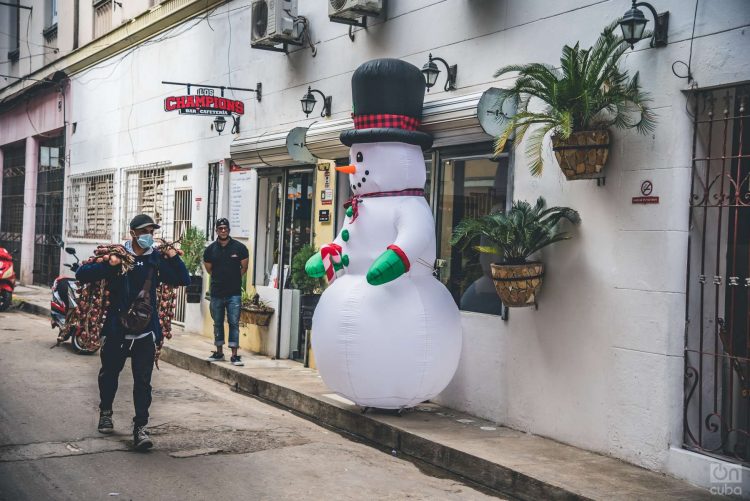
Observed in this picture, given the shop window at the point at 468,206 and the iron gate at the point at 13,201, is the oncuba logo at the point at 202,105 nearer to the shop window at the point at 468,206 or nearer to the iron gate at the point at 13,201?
the shop window at the point at 468,206

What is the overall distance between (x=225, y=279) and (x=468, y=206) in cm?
383

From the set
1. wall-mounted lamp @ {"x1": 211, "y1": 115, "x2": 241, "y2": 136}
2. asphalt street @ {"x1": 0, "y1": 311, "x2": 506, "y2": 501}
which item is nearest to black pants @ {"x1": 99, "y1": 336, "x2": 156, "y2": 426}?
asphalt street @ {"x1": 0, "y1": 311, "x2": 506, "y2": 501}

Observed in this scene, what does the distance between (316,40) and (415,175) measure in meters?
4.02

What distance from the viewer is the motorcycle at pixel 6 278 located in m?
16.5

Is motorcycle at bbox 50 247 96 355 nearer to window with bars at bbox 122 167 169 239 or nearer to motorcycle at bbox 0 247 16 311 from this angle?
window with bars at bbox 122 167 169 239

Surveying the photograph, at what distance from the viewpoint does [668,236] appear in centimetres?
624

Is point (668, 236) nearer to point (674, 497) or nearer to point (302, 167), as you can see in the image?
point (674, 497)

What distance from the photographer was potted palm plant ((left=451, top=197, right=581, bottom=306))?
7.01 meters

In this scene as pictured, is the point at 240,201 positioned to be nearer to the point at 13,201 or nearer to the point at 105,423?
the point at 105,423

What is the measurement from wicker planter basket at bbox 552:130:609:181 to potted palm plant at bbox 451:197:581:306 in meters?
0.46

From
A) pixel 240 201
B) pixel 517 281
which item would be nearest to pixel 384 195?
pixel 517 281

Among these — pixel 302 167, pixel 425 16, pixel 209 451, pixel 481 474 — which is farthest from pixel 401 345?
pixel 302 167

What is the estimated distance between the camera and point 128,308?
6.80 meters

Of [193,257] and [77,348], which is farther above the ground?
[193,257]
